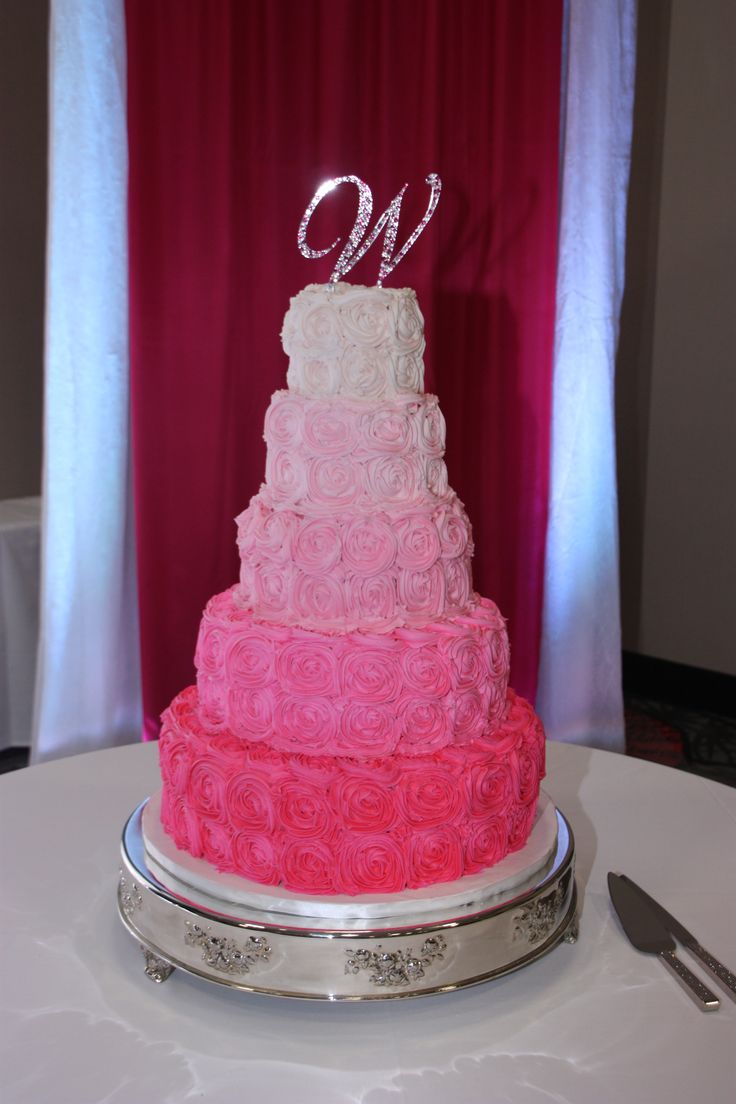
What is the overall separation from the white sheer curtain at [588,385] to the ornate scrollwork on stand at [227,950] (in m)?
2.38

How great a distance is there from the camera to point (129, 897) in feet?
5.21

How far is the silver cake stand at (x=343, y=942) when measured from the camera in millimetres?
1413

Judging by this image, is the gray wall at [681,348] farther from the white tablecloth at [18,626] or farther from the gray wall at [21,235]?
the gray wall at [21,235]

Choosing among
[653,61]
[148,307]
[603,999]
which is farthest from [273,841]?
[653,61]

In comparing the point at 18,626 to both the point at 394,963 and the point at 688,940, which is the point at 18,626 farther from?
the point at 688,940

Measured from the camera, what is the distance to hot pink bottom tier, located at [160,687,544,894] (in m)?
1.50

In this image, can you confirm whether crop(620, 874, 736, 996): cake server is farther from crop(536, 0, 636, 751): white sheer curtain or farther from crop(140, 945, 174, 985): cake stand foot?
crop(536, 0, 636, 751): white sheer curtain

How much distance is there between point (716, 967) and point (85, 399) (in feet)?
7.86

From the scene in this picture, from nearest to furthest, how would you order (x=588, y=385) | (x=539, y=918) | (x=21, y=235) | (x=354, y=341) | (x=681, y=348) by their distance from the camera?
(x=539, y=918) → (x=354, y=341) → (x=588, y=385) → (x=681, y=348) → (x=21, y=235)

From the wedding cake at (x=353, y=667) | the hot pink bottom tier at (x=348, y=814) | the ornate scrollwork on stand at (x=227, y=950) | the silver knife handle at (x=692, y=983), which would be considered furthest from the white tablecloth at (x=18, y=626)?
the silver knife handle at (x=692, y=983)

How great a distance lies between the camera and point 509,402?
359 cm

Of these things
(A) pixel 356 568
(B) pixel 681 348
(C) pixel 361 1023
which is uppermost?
(B) pixel 681 348

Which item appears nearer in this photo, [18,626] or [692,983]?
[692,983]

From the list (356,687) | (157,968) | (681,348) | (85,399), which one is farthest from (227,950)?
(681,348)
